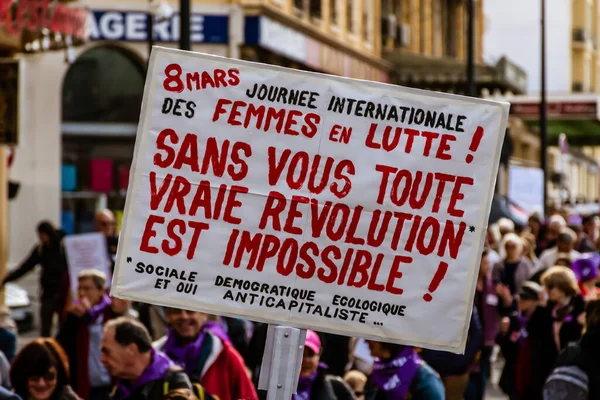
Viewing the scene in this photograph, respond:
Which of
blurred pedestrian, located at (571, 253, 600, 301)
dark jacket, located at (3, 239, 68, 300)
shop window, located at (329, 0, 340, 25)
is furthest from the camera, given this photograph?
shop window, located at (329, 0, 340, 25)

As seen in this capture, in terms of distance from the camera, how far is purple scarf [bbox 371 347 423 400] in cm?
753

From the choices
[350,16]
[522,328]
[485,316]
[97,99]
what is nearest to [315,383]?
[522,328]

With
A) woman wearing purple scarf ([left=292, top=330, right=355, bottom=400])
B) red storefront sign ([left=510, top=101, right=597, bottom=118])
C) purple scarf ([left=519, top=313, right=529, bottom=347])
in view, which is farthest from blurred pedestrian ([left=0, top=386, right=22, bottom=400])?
red storefront sign ([left=510, top=101, right=597, bottom=118])

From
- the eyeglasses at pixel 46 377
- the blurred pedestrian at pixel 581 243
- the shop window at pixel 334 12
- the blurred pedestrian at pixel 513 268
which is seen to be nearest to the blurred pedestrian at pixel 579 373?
the eyeglasses at pixel 46 377

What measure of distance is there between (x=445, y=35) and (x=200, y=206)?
46337 mm

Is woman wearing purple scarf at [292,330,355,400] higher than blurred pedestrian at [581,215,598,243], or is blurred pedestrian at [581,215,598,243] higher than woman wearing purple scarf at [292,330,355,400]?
blurred pedestrian at [581,215,598,243]

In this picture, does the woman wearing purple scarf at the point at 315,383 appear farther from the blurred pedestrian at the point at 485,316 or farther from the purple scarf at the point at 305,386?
the blurred pedestrian at the point at 485,316

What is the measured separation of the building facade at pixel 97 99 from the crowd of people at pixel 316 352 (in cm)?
1130

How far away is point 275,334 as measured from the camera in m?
5.40

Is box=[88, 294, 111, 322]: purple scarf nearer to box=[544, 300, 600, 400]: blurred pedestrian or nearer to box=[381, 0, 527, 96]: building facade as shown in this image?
box=[544, 300, 600, 400]: blurred pedestrian

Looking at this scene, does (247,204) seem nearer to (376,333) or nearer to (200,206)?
(200,206)

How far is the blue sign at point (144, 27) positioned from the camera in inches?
1145

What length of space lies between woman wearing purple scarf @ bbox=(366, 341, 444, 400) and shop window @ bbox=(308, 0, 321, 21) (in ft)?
87.8

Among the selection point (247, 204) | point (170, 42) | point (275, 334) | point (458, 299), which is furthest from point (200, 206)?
point (170, 42)
